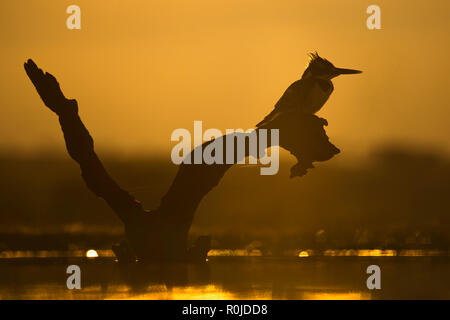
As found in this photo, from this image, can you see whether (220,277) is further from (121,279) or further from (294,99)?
(294,99)

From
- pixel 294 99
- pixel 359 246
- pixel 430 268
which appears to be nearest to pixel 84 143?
pixel 294 99

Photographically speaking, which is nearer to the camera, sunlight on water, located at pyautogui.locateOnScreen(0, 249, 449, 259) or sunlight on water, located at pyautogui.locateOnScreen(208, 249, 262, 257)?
sunlight on water, located at pyautogui.locateOnScreen(0, 249, 449, 259)

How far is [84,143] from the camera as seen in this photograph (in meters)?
19.5

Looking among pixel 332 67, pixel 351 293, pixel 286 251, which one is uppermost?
pixel 332 67

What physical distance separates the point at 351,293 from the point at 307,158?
2738 millimetres

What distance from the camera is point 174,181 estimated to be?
19.5 metres

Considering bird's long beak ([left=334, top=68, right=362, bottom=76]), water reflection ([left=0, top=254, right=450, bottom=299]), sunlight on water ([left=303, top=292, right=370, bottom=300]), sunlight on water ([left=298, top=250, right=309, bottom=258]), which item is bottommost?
sunlight on water ([left=303, top=292, right=370, bottom=300])

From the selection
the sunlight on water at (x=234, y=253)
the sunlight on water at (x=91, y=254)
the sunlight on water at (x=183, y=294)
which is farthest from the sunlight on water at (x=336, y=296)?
the sunlight on water at (x=91, y=254)

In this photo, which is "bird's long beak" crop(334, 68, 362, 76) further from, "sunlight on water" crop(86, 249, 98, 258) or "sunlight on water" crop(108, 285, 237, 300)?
"sunlight on water" crop(86, 249, 98, 258)

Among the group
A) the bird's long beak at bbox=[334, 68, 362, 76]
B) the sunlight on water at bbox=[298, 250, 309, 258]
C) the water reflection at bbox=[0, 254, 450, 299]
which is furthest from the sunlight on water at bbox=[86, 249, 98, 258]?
the bird's long beak at bbox=[334, 68, 362, 76]

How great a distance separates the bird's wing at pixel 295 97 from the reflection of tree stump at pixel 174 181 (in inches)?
7.0

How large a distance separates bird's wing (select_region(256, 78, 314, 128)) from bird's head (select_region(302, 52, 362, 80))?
0.32 metres

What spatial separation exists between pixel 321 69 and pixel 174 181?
10.2 ft

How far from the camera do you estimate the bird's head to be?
63.0 ft
